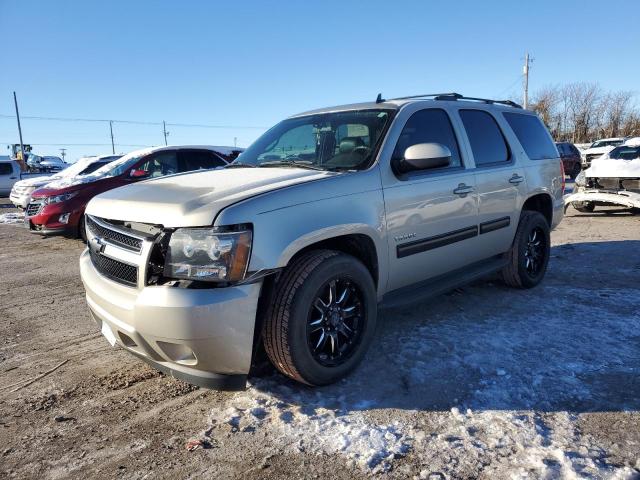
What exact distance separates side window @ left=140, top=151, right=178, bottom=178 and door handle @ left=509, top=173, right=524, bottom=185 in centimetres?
653

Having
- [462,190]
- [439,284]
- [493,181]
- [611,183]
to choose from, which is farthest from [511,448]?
[611,183]

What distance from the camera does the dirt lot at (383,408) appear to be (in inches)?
93.7

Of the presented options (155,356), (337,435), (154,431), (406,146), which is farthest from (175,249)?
(406,146)

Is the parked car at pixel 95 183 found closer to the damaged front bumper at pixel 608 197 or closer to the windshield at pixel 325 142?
the windshield at pixel 325 142

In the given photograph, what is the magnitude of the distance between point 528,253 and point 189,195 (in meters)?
3.82

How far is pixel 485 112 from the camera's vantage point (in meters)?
4.73

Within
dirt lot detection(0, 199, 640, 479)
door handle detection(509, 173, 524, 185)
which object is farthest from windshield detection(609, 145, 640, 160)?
dirt lot detection(0, 199, 640, 479)

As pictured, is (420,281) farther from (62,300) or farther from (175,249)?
(62,300)

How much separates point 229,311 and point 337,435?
0.88m

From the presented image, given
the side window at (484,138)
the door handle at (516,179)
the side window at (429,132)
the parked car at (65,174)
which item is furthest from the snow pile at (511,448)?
the parked car at (65,174)

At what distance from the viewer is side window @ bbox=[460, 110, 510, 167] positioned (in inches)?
173

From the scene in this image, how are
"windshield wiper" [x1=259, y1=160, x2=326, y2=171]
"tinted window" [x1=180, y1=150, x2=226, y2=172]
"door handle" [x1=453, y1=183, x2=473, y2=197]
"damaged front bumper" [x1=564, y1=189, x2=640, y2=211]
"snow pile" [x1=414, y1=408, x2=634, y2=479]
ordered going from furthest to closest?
1. "damaged front bumper" [x1=564, y1=189, x2=640, y2=211]
2. "tinted window" [x1=180, y1=150, x2=226, y2=172]
3. "door handle" [x1=453, y1=183, x2=473, y2=197]
4. "windshield wiper" [x1=259, y1=160, x2=326, y2=171]
5. "snow pile" [x1=414, y1=408, x2=634, y2=479]

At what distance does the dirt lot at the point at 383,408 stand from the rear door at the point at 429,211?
0.58 meters

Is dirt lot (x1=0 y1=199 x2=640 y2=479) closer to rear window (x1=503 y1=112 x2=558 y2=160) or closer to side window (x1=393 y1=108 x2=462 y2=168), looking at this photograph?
side window (x1=393 y1=108 x2=462 y2=168)
